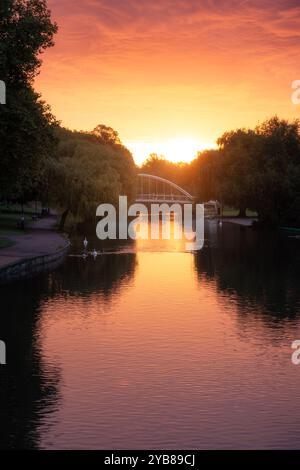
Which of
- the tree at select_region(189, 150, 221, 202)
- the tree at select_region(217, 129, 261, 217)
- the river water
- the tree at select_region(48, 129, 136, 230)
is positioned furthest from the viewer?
the tree at select_region(189, 150, 221, 202)

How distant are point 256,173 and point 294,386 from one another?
7683 cm

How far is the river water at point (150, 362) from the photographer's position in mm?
16547

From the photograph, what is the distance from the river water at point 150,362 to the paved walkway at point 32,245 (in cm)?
353

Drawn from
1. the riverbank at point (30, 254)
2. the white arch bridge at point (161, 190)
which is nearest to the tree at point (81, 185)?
the riverbank at point (30, 254)

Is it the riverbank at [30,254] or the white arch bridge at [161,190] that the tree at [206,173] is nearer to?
the white arch bridge at [161,190]

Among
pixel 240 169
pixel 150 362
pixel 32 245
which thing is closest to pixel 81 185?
pixel 32 245

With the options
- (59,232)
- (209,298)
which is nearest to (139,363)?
(209,298)

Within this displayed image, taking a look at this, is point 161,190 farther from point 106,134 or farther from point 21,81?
point 21,81

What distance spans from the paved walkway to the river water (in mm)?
3533

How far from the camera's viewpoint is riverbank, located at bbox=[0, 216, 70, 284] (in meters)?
40.9

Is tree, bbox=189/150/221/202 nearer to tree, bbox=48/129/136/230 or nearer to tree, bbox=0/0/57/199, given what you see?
tree, bbox=48/129/136/230

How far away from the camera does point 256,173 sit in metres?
95.5

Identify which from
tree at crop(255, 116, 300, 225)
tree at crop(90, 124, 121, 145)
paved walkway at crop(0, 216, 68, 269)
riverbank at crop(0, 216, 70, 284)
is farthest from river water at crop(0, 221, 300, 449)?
tree at crop(90, 124, 121, 145)

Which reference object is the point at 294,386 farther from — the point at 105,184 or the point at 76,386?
the point at 105,184
